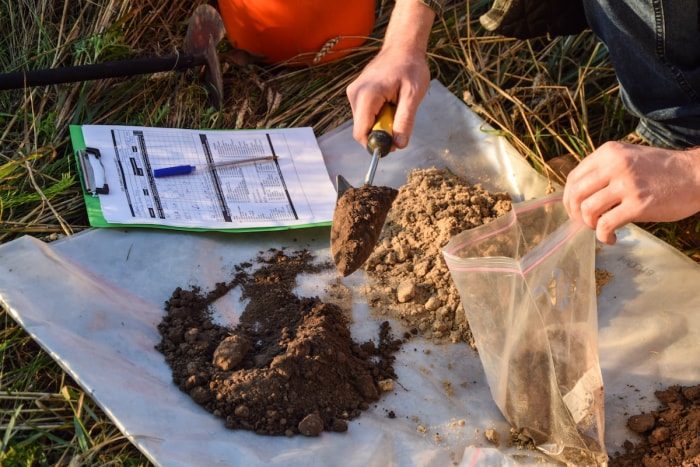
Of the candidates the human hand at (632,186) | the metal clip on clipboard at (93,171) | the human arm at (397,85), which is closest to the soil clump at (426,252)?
the human arm at (397,85)

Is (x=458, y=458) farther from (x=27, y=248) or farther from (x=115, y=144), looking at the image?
(x=115, y=144)

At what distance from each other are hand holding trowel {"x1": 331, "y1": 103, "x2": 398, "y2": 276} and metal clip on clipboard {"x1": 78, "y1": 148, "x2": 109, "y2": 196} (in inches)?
26.1

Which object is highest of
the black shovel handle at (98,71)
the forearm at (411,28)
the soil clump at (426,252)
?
the forearm at (411,28)

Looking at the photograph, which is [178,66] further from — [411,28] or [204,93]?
[411,28]

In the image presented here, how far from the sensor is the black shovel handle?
6.86 ft

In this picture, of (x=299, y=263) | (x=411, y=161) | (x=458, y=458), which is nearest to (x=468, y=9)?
(x=411, y=161)

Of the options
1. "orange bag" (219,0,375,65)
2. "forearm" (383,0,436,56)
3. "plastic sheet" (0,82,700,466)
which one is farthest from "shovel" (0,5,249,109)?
"forearm" (383,0,436,56)

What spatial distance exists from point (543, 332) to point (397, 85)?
0.59 metres

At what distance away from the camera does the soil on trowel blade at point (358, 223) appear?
1589 mm

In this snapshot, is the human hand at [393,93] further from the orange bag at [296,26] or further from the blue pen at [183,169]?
the orange bag at [296,26]

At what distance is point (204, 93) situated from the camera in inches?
93.6

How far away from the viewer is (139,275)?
1802mm

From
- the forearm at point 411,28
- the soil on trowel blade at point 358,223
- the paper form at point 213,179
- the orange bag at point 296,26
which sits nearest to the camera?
the soil on trowel blade at point 358,223

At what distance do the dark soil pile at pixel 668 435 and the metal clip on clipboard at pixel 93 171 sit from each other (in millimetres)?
1302
